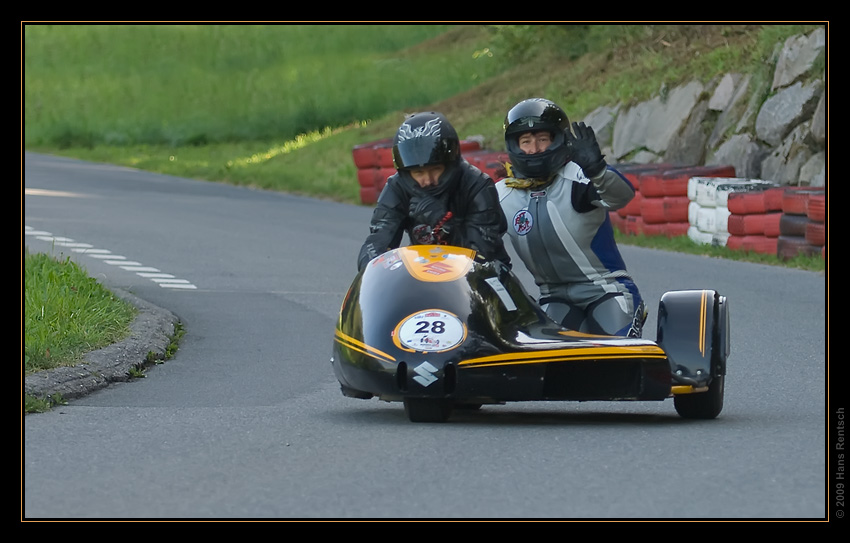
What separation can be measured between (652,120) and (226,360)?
1544cm

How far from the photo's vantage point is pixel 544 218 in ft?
27.0

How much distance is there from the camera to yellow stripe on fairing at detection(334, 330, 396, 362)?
7.44 metres

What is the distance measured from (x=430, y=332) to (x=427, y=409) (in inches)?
17.7

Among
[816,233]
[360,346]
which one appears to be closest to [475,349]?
[360,346]

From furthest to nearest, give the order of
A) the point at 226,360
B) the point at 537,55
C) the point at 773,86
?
the point at 537,55 → the point at 773,86 → the point at 226,360

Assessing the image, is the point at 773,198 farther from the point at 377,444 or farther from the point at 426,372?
the point at 377,444

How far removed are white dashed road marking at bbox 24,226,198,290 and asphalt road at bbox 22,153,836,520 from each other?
115 centimetres

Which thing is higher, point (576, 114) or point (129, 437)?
point (576, 114)

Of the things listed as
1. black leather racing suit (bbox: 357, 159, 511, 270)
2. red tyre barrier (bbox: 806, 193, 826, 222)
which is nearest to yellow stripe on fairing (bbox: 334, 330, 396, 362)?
black leather racing suit (bbox: 357, 159, 511, 270)

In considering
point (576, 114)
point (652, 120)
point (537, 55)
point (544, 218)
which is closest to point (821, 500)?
point (544, 218)

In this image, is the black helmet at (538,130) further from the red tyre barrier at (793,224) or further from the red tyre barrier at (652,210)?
the red tyre barrier at (652,210)

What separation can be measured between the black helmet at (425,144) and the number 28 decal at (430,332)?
87 cm

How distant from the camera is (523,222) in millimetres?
8289
